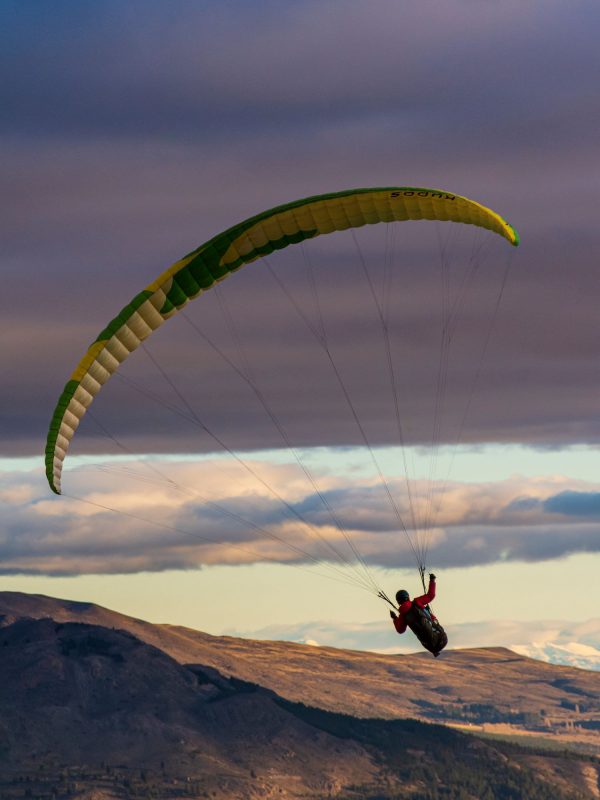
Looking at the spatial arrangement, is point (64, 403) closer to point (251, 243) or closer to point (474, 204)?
point (251, 243)

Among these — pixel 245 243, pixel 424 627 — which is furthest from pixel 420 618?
pixel 245 243

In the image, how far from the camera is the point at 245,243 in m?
87.9

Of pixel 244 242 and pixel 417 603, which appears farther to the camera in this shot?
pixel 244 242

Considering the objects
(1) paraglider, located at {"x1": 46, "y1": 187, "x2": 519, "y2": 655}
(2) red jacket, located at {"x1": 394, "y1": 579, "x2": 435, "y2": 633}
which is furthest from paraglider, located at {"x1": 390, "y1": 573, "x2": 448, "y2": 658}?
(1) paraglider, located at {"x1": 46, "y1": 187, "x2": 519, "y2": 655}

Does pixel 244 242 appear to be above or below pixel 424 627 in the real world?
above

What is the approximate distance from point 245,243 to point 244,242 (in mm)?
143

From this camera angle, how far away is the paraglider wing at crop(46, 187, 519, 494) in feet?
282

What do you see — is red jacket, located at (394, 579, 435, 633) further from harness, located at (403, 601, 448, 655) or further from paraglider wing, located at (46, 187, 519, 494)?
paraglider wing, located at (46, 187, 519, 494)

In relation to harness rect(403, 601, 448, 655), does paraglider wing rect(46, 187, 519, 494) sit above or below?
above

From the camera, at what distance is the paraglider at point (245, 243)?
85812 mm

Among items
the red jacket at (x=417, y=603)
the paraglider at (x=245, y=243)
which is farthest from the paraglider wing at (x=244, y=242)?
the red jacket at (x=417, y=603)

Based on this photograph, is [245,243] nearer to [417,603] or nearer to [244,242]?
[244,242]

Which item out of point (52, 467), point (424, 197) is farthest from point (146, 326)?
point (424, 197)

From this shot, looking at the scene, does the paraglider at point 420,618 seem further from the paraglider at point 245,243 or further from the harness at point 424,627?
the paraglider at point 245,243
